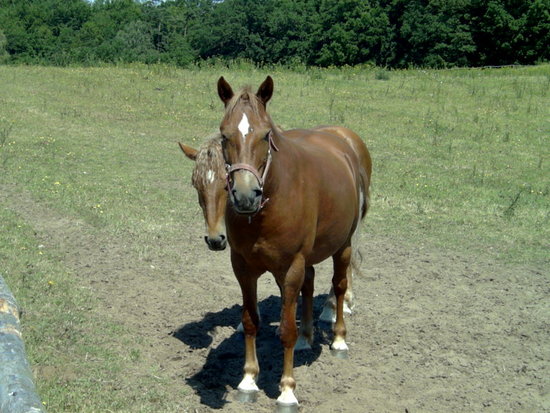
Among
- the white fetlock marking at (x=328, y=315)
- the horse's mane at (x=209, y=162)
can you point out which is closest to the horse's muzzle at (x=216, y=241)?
the horse's mane at (x=209, y=162)

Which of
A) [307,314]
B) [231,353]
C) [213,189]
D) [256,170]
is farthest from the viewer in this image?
[307,314]

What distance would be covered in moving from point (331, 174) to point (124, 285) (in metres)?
2.73

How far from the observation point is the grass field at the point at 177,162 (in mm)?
5539

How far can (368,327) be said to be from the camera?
6.20 metres

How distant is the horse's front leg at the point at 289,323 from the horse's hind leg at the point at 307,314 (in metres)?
0.93

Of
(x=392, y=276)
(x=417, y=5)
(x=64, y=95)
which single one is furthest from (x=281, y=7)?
(x=392, y=276)

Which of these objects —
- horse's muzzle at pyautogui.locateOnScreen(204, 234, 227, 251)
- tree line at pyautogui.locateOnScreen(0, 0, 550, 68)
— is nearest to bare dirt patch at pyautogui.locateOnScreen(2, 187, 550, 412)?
horse's muzzle at pyautogui.locateOnScreen(204, 234, 227, 251)

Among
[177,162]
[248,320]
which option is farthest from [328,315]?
[177,162]

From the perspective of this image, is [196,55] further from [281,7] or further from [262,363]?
[262,363]

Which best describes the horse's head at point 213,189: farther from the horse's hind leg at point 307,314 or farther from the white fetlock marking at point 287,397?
the horse's hind leg at point 307,314

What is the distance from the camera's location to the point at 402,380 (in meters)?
5.15

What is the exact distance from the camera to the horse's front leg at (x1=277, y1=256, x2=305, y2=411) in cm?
459

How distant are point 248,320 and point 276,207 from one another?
1.01m

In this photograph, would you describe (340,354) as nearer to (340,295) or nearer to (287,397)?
(340,295)
